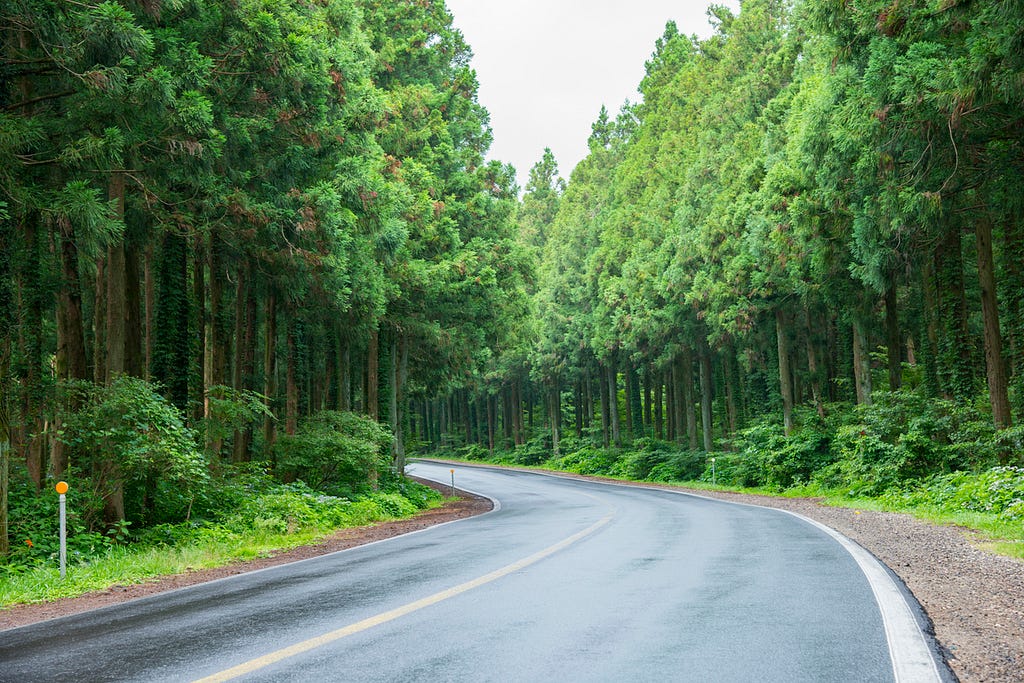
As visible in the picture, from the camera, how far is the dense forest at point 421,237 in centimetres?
1215

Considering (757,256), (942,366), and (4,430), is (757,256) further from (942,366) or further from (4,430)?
(4,430)

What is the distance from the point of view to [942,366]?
22547 millimetres

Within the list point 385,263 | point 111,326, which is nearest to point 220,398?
point 111,326

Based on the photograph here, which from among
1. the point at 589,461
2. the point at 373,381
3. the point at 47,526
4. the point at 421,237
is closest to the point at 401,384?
the point at 373,381

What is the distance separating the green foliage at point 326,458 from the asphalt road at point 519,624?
10978 millimetres

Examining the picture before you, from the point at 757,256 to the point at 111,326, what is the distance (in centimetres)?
2063

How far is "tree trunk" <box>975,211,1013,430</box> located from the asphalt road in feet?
30.8

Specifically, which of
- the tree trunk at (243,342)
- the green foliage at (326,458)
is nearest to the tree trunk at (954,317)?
the green foliage at (326,458)

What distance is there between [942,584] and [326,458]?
1703 centimetres

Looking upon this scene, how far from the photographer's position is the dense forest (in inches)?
478

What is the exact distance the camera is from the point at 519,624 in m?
6.12

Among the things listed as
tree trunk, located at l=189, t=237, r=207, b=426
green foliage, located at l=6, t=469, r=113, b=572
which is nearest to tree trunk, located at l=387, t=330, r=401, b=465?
tree trunk, located at l=189, t=237, r=207, b=426

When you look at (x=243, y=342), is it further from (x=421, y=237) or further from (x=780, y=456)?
(x=780, y=456)

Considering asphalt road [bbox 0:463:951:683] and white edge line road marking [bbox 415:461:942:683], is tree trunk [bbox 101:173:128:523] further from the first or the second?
white edge line road marking [bbox 415:461:942:683]
